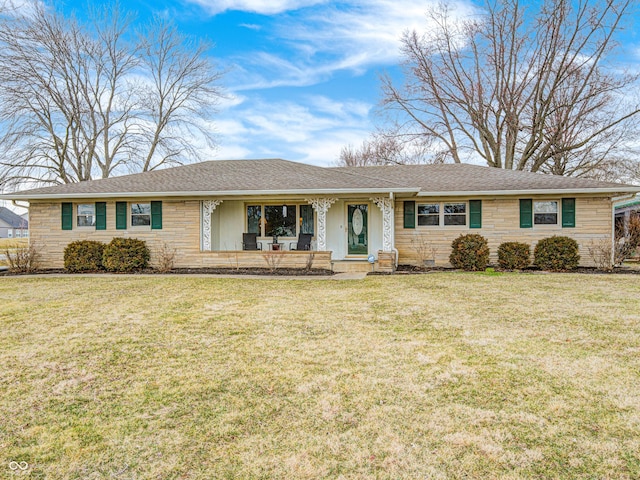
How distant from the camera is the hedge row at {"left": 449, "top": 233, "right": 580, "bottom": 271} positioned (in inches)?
454

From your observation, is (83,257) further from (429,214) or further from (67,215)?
(429,214)

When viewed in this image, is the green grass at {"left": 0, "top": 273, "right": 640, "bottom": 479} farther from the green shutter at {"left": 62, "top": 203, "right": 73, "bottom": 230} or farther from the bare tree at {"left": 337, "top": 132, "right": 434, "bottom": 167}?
the bare tree at {"left": 337, "top": 132, "right": 434, "bottom": 167}

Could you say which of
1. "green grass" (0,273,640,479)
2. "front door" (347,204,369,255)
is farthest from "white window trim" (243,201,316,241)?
"green grass" (0,273,640,479)

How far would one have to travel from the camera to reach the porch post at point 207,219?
12.6 meters

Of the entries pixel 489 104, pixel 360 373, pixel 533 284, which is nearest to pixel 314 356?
pixel 360 373

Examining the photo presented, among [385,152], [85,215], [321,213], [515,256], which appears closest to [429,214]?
[515,256]

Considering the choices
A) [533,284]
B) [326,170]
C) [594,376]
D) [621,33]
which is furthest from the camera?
[621,33]

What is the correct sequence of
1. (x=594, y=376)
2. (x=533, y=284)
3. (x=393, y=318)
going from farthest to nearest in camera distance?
(x=533, y=284), (x=393, y=318), (x=594, y=376)

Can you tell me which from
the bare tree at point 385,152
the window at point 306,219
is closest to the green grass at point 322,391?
the window at point 306,219

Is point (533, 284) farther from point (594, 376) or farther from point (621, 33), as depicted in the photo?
point (621, 33)

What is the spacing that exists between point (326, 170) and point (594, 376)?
39.5ft

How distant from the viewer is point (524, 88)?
2112cm

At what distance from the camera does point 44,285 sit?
9.43m

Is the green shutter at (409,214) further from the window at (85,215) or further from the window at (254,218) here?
the window at (85,215)
